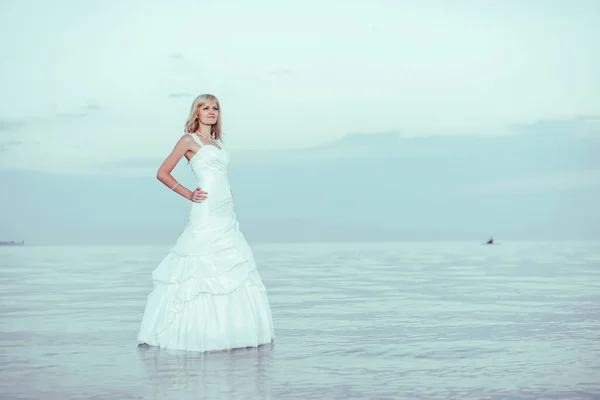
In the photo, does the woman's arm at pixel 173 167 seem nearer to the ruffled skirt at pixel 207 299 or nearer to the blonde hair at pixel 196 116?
the blonde hair at pixel 196 116

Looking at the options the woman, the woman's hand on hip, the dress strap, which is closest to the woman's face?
the woman

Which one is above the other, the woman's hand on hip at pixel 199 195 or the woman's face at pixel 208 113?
the woman's face at pixel 208 113

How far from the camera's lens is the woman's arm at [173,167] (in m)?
7.52

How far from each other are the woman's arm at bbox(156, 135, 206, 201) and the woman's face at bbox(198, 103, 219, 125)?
23cm

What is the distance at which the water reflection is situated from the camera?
5352 millimetres

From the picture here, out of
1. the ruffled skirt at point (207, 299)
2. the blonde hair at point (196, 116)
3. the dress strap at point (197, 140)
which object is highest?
the blonde hair at point (196, 116)

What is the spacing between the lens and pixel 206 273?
7395 millimetres

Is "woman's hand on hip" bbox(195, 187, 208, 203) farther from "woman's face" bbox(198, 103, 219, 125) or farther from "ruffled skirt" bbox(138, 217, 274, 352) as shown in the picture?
"woman's face" bbox(198, 103, 219, 125)

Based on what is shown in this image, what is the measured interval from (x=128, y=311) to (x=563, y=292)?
735cm

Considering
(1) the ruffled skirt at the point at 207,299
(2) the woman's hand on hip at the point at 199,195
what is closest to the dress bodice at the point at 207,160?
(2) the woman's hand on hip at the point at 199,195

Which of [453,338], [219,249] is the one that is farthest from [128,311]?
[453,338]

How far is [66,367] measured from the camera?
6.46 metres

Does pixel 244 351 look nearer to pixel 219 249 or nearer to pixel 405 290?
pixel 219 249

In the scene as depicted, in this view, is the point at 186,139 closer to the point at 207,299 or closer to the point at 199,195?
the point at 199,195
